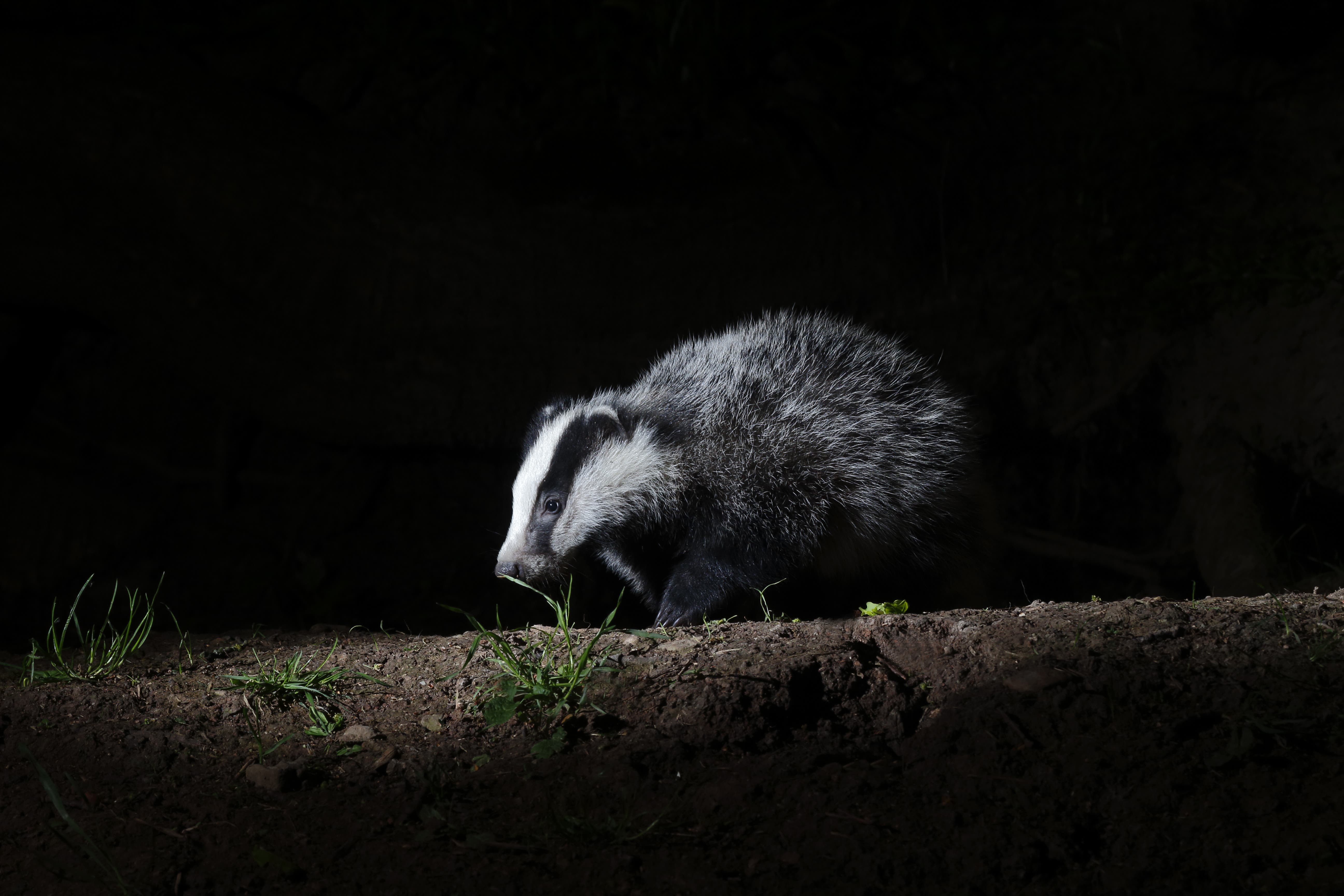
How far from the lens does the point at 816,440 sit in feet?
12.4

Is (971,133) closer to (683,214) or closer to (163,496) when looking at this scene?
(683,214)

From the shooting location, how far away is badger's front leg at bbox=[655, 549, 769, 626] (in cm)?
359

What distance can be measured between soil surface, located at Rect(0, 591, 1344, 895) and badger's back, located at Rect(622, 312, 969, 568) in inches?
47.9

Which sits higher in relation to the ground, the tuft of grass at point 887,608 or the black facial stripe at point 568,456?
the black facial stripe at point 568,456

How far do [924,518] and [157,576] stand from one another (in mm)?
4549

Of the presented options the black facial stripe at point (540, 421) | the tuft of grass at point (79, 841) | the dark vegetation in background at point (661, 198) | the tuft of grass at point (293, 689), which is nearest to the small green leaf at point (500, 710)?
the tuft of grass at point (293, 689)

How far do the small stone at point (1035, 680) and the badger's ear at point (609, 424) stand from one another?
1952mm

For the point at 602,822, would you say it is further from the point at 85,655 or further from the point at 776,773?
the point at 85,655

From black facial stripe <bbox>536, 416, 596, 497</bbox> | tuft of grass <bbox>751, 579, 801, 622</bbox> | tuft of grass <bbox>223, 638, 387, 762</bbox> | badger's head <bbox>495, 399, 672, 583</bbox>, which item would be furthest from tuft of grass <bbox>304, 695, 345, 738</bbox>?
black facial stripe <bbox>536, 416, 596, 497</bbox>

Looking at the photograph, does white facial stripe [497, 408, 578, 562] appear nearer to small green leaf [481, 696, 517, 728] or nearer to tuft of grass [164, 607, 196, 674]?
tuft of grass [164, 607, 196, 674]

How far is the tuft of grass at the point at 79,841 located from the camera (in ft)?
5.91

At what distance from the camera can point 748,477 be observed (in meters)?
3.70

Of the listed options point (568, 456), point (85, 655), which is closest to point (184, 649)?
point (85, 655)

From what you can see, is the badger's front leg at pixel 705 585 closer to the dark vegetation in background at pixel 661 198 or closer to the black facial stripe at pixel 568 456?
the black facial stripe at pixel 568 456
